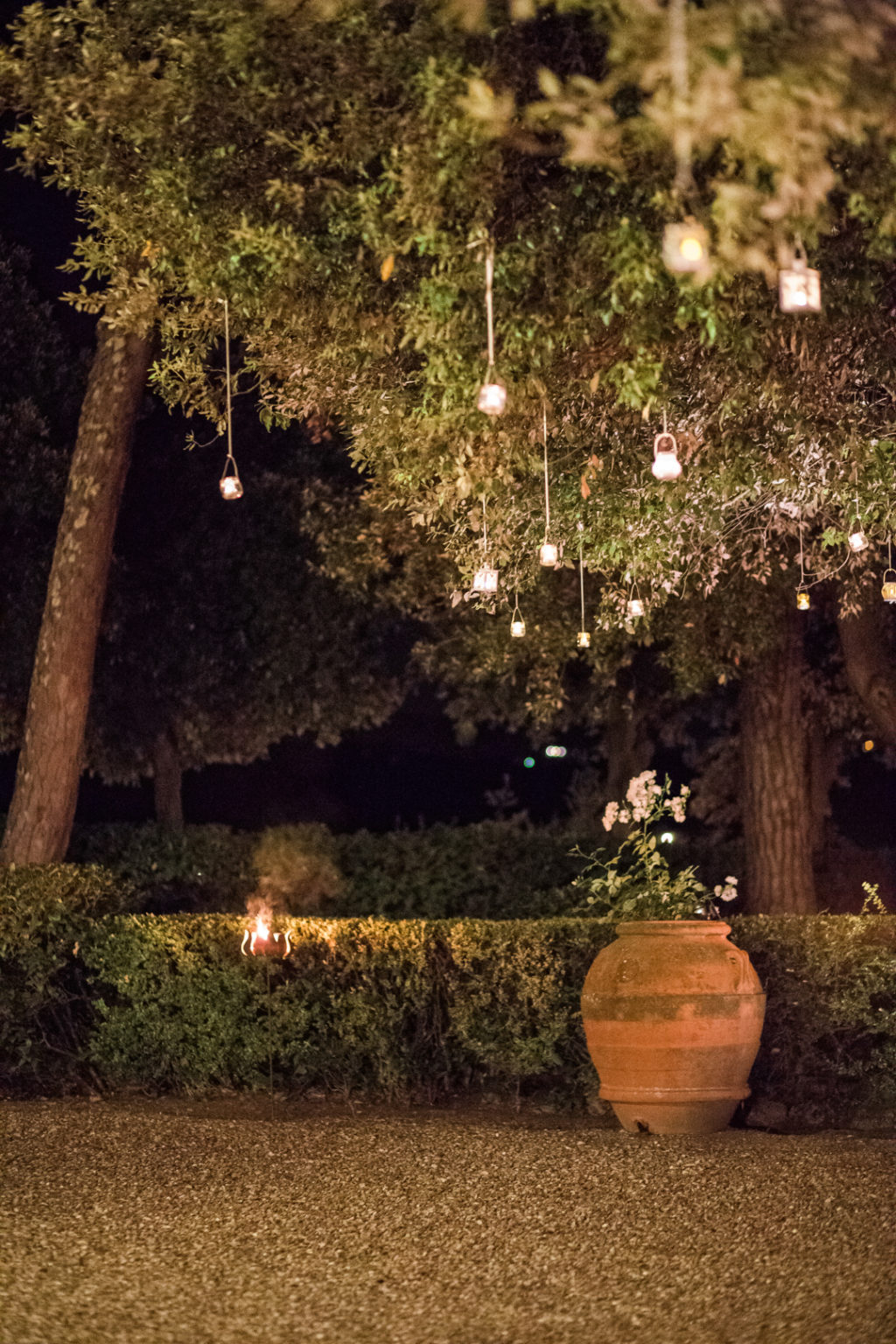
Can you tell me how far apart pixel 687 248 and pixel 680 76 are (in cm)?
70

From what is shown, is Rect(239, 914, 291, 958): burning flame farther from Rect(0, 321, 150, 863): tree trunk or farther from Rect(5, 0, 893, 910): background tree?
Rect(5, 0, 893, 910): background tree

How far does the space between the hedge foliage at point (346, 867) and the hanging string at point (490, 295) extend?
33.9ft

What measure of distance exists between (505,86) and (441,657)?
9844mm

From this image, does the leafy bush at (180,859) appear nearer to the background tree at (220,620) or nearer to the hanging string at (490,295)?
the background tree at (220,620)

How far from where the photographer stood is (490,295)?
19.3 ft

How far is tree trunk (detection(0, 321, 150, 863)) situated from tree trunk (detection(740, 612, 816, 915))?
5.80 meters

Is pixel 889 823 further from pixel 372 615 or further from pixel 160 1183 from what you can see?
pixel 160 1183

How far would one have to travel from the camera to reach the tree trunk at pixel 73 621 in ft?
37.9

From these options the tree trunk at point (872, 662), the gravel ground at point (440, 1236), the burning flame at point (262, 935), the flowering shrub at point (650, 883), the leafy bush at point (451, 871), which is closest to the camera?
the gravel ground at point (440, 1236)

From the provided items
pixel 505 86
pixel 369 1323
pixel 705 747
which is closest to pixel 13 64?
pixel 505 86

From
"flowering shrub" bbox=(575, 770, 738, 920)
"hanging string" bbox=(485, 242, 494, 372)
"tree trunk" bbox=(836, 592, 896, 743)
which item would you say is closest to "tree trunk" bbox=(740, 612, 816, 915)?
"tree trunk" bbox=(836, 592, 896, 743)

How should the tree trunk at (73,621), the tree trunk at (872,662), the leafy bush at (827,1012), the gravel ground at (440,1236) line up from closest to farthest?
1. the gravel ground at (440,1236)
2. the leafy bush at (827,1012)
3. the tree trunk at (73,621)
4. the tree trunk at (872,662)

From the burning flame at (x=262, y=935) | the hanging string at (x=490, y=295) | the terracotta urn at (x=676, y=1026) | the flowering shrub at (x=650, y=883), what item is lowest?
the terracotta urn at (x=676, y=1026)

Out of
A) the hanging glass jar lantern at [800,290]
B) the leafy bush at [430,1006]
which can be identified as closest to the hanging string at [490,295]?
the hanging glass jar lantern at [800,290]
